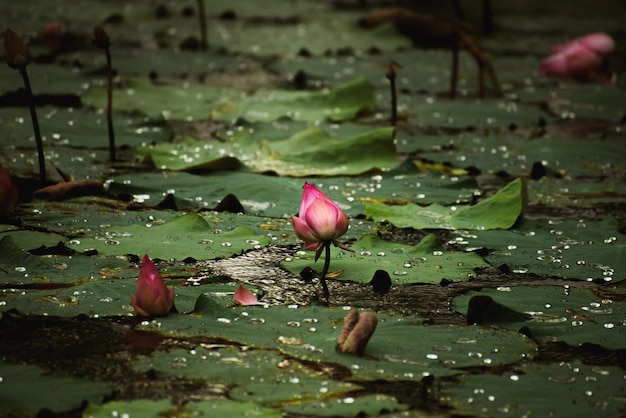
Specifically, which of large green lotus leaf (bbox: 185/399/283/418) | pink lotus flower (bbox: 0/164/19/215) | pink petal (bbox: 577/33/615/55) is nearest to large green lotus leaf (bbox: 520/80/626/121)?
pink petal (bbox: 577/33/615/55)

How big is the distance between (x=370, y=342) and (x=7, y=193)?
981 millimetres

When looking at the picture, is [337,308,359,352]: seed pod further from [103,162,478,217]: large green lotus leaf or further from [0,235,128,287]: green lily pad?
[103,162,478,217]: large green lotus leaf

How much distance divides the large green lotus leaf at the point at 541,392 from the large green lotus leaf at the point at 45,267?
74cm

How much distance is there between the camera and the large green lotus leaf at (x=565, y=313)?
163cm

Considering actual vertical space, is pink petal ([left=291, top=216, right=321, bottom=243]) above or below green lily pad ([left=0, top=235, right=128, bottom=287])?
above

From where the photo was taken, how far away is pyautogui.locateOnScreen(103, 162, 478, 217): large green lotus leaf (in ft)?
7.88

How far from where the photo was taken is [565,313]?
1739 millimetres

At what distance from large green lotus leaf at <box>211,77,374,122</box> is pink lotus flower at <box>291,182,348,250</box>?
1.64 metres

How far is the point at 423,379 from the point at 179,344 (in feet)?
1.23

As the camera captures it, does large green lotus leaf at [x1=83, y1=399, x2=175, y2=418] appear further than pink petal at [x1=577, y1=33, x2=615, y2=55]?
No

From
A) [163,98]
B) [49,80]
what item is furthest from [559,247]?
[49,80]

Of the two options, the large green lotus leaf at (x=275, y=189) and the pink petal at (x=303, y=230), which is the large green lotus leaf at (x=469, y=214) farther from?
the pink petal at (x=303, y=230)

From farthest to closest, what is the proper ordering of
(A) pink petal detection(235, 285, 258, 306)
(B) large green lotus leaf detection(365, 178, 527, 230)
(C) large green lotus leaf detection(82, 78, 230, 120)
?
1. (C) large green lotus leaf detection(82, 78, 230, 120)
2. (B) large green lotus leaf detection(365, 178, 527, 230)
3. (A) pink petal detection(235, 285, 258, 306)

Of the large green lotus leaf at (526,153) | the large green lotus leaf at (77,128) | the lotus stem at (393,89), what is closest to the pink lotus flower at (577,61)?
the large green lotus leaf at (526,153)
